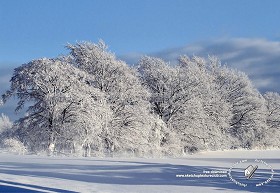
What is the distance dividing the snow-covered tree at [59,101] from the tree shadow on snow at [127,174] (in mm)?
13478

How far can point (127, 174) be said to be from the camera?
1310cm

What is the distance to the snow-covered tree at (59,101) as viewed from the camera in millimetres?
28625

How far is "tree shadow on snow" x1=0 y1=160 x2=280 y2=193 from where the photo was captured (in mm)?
11383

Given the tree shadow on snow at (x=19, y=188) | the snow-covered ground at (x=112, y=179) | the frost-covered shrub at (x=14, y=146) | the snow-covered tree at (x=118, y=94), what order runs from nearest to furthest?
1. the tree shadow on snow at (x=19, y=188)
2. the snow-covered ground at (x=112, y=179)
3. the frost-covered shrub at (x=14, y=146)
4. the snow-covered tree at (x=118, y=94)

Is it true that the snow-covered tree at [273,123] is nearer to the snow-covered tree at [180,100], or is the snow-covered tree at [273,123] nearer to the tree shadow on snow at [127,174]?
the snow-covered tree at [180,100]

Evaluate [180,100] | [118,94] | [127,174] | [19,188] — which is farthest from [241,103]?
[19,188]

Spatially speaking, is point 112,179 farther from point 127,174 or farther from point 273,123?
point 273,123

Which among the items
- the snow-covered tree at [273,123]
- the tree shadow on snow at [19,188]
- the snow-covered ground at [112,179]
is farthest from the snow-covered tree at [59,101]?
the snow-covered tree at [273,123]

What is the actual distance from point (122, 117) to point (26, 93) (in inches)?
297

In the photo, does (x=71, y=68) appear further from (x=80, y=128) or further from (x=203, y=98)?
(x=203, y=98)

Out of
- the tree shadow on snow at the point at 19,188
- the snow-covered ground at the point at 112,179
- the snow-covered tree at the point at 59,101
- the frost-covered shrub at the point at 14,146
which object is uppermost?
the snow-covered tree at the point at 59,101

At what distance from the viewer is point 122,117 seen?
105ft

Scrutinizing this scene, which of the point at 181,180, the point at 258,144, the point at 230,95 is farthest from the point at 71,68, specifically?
the point at 258,144

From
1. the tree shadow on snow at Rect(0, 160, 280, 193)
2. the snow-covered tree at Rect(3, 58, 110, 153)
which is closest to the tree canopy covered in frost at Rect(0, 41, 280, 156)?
the snow-covered tree at Rect(3, 58, 110, 153)
